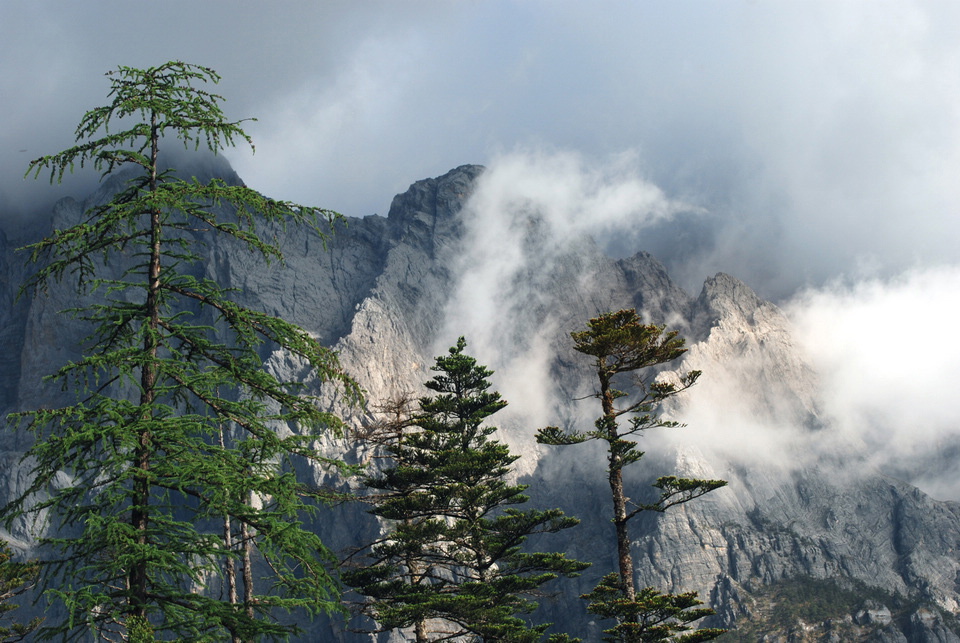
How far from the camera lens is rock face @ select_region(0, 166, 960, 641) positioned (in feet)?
463

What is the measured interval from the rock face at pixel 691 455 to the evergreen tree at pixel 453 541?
9524 cm

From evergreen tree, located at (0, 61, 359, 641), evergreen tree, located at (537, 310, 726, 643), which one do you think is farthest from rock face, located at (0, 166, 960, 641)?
evergreen tree, located at (0, 61, 359, 641)

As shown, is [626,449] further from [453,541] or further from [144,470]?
[144,470]

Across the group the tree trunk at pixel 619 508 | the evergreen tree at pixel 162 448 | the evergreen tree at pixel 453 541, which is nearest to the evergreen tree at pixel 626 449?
the tree trunk at pixel 619 508

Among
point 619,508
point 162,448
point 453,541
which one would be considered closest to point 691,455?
point 453,541

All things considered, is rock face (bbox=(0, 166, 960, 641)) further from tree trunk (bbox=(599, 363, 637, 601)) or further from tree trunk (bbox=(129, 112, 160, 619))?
tree trunk (bbox=(129, 112, 160, 619))

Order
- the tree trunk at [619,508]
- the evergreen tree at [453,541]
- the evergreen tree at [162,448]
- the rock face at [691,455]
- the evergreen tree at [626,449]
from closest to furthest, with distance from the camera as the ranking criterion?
1. the evergreen tree at [162,448]
2. the tree trunk at [619,508]
3. the evergreen tree at [626,449]
4. the evergreen tree at [453,541]
5. the rock face at [691,455]

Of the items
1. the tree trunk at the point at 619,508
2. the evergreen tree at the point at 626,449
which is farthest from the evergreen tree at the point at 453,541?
the tree trunk at the point at 619,508

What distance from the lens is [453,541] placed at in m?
31.4

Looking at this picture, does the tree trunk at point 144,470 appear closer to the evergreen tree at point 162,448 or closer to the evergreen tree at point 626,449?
the evergreen tree at point 162,448

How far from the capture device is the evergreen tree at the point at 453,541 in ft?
93.1

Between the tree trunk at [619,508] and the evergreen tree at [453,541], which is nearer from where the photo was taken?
the tree trunk at [619,508]

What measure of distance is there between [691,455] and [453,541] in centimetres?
13913

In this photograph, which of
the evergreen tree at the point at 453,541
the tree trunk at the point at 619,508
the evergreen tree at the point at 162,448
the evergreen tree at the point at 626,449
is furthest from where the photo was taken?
the evergreen tree at the point at 453,541
